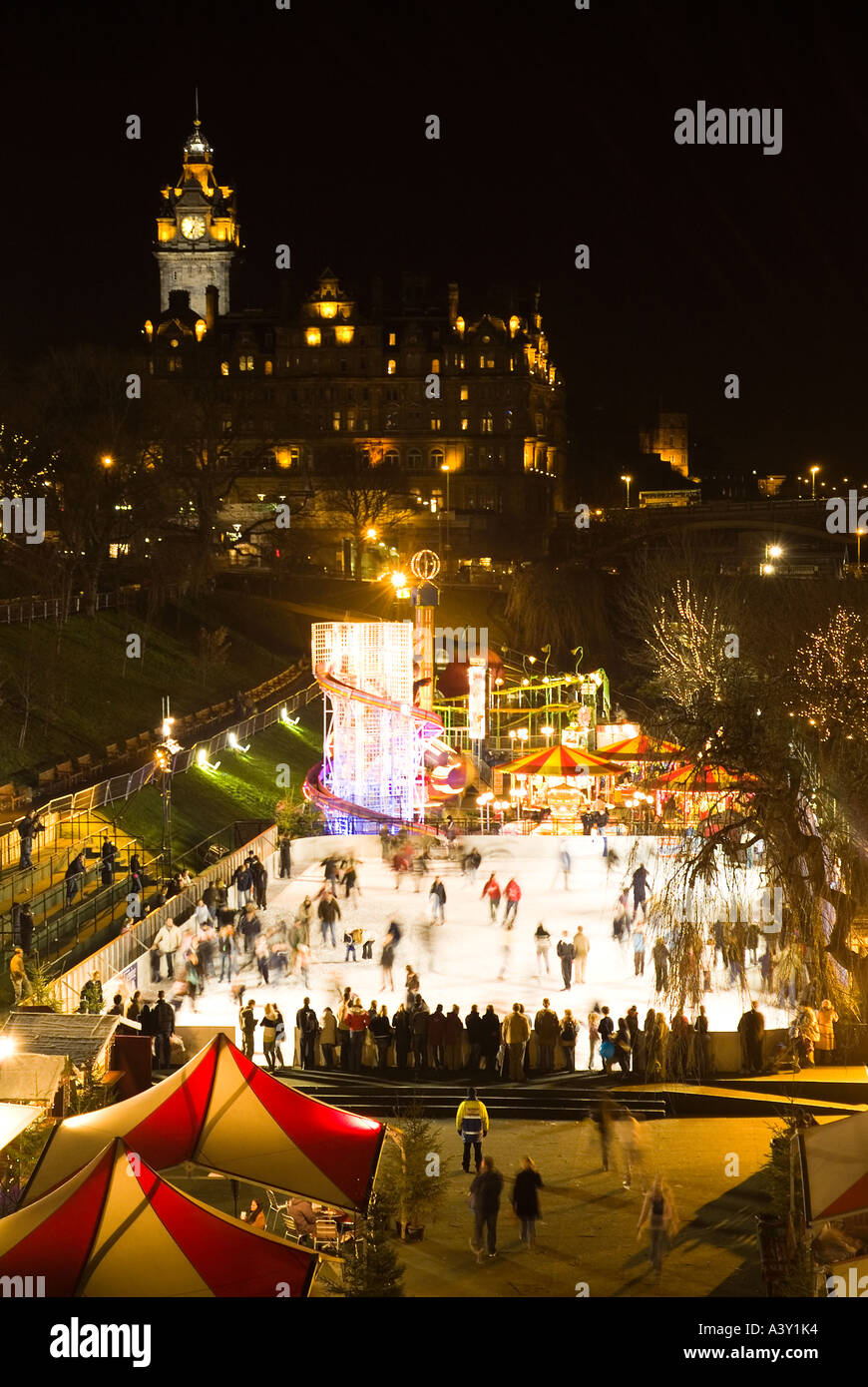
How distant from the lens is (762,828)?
17.2m

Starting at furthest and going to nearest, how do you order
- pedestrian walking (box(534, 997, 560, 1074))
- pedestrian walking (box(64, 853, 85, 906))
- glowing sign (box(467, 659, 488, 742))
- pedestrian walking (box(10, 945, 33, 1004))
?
glowing sign (box(467, 659, 488, 742)), pedestrian walking (box(64, 853, 85, 906)), pedestrian walking (box(534, 997, 560, 1074)), pedestrian walking (box(10, 945, 33, 1004))

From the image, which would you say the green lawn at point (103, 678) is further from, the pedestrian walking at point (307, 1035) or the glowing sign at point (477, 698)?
the pedestrian walking at point (307, 1035)

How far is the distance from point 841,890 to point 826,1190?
629 centimetres

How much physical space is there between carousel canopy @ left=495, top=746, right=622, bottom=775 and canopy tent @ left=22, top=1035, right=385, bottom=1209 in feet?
66.6

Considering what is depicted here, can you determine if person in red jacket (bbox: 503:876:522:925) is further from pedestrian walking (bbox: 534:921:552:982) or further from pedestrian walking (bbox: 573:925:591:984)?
pedestrian walking (bbox: 573:925:591:984)

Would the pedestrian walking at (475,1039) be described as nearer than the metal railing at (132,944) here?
Yes

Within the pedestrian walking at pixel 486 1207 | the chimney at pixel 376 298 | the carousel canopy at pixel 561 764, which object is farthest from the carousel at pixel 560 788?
the chimney at pixel 376 298

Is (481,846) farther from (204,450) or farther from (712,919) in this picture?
(204,450)

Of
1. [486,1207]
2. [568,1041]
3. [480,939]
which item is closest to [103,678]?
[480,939]

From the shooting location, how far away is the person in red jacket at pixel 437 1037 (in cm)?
1827

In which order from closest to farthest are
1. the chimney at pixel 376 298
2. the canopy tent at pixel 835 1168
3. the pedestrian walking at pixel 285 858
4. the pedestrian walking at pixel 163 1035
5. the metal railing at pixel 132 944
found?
the canopy tent at pixel 835 1168 → the pedestrian walking at pixel 163 1035 → the metal railing at pixel 132 944 → the pedestrian walking at pixel 285 858 → the chimney at pixel 376 298

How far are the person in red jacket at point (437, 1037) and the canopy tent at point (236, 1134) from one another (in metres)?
5.67

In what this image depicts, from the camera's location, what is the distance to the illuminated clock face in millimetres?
113062

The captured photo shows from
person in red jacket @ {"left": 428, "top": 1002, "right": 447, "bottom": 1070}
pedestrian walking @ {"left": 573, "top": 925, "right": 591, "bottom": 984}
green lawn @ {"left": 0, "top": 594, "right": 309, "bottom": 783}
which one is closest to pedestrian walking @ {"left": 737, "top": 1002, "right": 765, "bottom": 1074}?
person in red jacket @ {"left": 428, "top": 1002, "right": 447, "bottom": 1070}
